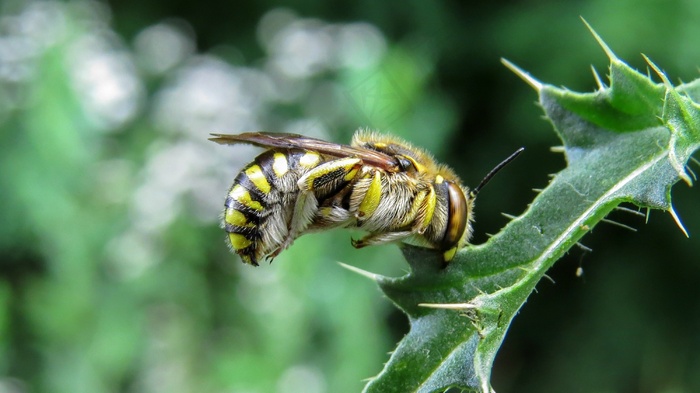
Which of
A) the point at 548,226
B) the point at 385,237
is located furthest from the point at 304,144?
the point at 548,226

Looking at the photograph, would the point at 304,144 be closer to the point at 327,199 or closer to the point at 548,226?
the point at 327,199

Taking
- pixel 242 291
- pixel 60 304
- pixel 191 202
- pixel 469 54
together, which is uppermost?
pixel 469 54

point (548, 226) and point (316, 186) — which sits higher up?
point (548, 226)

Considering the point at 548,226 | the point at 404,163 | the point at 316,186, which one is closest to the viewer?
the point at 548,226

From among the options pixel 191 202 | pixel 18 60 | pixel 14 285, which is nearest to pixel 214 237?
pixel 191 202

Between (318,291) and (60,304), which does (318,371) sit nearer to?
(318,291)

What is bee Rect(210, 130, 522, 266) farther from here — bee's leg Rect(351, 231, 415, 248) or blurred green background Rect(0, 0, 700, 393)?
blurred green background Rect(0, 0, 700, 393)
